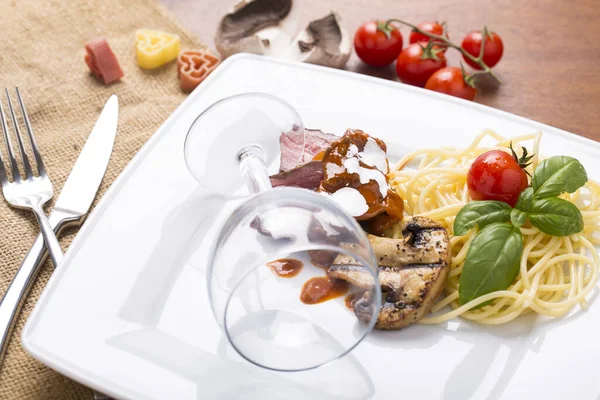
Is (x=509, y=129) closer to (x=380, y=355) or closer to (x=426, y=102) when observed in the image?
(x=426, y=102)

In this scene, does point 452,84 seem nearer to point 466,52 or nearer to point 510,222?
point 466,52

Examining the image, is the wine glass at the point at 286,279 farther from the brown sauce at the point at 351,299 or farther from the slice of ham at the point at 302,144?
the slice of ham at the point at 302,144

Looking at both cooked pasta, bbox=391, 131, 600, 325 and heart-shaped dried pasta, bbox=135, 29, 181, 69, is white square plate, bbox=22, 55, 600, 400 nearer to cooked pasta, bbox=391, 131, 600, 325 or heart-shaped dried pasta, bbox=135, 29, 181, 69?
cooked pasta, bbox=391, 131, 600, 325

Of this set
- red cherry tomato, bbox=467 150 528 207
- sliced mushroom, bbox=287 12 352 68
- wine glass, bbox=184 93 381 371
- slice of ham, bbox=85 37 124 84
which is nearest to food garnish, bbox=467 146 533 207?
red cherry tomato, bbox=467 150 528 207

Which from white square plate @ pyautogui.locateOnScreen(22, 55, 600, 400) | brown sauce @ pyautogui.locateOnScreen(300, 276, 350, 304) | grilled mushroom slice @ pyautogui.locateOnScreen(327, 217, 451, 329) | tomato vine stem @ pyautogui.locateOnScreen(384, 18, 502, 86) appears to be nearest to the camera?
white square plate @ pyautogui.locateOnScreen(22, 55, 600, 400)

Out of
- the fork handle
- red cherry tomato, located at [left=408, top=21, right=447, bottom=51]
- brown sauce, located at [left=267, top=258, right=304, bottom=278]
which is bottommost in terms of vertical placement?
red cherry tomato, located at [left=408, top=21, right=447, bottom=51]

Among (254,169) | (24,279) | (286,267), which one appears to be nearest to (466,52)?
(254,169)
